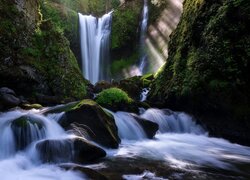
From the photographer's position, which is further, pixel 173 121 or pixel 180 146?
pixel 173 121

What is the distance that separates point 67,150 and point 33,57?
7.70m

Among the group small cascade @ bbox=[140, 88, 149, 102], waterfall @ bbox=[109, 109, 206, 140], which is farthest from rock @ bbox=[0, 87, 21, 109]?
small cascade @ bbox=[140, 88, 149, 102]

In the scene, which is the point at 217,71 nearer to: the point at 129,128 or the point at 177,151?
the point at 129,128

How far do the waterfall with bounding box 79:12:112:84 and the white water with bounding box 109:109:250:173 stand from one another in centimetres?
1343

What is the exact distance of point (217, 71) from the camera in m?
12.7

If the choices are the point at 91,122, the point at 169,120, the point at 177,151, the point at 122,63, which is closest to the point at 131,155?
the point at 91,122

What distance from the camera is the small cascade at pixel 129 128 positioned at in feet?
35.7

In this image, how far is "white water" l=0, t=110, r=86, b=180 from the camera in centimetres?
646

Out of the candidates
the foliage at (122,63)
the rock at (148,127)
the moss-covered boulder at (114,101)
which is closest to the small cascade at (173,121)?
the moss-covered boulder at (114,101)

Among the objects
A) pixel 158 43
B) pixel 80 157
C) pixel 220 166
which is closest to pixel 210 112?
pixel 220 166

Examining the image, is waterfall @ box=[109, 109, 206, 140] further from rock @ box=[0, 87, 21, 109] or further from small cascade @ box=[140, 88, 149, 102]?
small cascade @ box=[140, 88, 149, 102]

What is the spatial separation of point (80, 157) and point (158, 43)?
21.9 metres

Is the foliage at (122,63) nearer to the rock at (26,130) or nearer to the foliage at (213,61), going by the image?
the foliage at (213,61)

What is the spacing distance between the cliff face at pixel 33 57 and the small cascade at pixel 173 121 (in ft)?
11.9
